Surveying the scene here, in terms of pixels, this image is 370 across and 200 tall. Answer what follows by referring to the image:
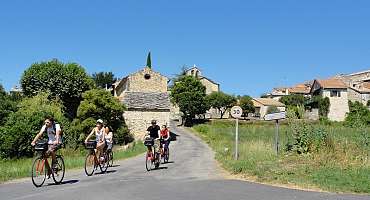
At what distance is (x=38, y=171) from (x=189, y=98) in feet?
197

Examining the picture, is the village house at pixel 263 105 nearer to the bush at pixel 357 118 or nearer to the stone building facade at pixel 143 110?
the bush at pixel 357 118

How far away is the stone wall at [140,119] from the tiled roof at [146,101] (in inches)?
23.1

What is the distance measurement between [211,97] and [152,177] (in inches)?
3010

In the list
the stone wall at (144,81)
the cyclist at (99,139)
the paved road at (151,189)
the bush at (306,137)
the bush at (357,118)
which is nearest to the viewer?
the paved road at (151,189)

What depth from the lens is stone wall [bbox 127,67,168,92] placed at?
56500 mm

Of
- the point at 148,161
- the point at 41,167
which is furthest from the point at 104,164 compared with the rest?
the point at 41,167

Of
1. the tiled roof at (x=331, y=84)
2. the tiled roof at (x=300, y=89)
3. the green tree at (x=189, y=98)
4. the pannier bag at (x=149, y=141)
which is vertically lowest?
the pannier bag at (x=149, y=141)

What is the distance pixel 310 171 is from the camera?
626 inches

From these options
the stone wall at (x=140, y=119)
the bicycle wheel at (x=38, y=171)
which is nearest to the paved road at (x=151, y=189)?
the bicycle wheel at (x=38, y=171)

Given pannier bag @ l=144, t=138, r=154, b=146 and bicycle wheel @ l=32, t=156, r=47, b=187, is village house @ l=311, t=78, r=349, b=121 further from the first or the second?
Result: bicycle wheel @ l=32, t=156, r=47, b=187

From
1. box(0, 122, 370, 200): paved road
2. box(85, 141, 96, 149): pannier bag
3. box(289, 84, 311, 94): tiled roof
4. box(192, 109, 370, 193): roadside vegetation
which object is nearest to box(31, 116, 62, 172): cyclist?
box(0, 122, 370, 200): paved road

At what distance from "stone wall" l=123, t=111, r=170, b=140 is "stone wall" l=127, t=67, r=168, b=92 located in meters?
8.64

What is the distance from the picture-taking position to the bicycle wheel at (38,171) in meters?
13.8

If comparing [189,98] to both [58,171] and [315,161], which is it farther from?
[58,171]
